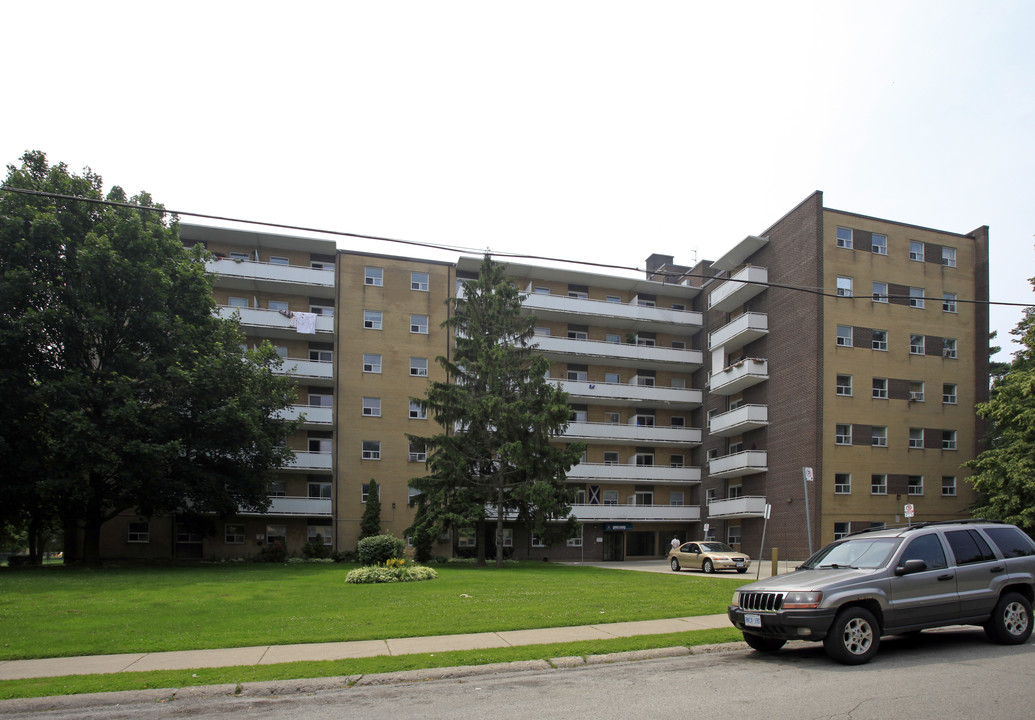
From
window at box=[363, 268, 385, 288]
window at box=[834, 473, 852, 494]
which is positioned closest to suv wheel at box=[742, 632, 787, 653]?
window at box=[834, 473, 852, 494]

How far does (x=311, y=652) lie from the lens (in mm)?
10789

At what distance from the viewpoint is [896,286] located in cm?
3950

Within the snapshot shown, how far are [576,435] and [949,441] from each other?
20.5 metres

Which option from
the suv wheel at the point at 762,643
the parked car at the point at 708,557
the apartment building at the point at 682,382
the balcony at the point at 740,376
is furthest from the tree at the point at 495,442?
the suv wheel at the point at 762,643

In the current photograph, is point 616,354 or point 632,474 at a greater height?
point 616,354

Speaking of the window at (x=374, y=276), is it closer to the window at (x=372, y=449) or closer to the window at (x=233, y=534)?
the window at (x=372, y=449)

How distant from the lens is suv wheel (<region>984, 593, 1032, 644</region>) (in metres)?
10.2

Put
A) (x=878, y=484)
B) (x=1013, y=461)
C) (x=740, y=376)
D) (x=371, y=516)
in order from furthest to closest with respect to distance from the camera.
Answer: (x=740, y=376)
(x=371, y=516)
(x=878, y=484)
(x=1013, y=461)

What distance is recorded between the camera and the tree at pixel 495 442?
110ft

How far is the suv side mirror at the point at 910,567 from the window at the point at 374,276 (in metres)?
38.0

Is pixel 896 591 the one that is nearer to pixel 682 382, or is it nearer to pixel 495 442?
pixel 495 442

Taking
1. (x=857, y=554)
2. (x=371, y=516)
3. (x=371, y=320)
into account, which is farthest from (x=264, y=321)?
(x=857, y=554)

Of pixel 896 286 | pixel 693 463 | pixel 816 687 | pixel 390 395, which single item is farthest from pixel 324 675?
pixel 693 463

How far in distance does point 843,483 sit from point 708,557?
1012 cm
